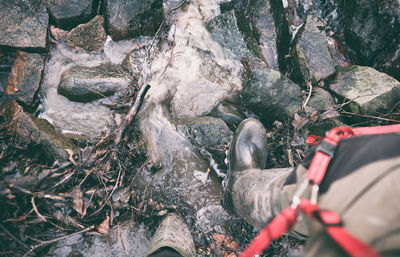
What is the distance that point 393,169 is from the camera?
2.92 feet

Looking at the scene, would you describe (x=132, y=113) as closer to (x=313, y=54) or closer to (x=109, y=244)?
(x=109, y=244)

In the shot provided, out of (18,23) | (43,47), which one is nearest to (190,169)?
(43,47)

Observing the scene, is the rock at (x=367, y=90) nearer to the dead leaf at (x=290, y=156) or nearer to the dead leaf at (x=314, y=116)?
the dead leaf at (x=314, y=116)

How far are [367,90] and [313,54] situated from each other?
2.41 ft

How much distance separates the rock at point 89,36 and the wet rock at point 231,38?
4.55 ft

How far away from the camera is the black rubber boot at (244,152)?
240 cm

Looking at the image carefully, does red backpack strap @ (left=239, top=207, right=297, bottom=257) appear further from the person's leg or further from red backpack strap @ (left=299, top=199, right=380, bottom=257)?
the person's leg

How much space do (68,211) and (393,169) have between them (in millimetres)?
2506

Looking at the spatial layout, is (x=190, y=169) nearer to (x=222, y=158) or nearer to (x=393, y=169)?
(x=222, y=158)

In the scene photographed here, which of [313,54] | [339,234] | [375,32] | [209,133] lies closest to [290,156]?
[209,133]

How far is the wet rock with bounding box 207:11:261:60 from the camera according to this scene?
2.80 m

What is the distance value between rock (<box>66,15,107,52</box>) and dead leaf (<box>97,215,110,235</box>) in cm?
204

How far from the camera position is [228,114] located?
8.80ft

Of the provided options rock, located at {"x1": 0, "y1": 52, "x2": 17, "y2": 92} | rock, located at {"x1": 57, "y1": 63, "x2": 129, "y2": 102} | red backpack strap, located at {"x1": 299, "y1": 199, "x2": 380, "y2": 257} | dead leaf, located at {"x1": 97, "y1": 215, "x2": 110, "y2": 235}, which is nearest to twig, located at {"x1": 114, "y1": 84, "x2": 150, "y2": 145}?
rock, located at {"x1": 57, "y1": 63, "x2": 129, "y2": 102}
